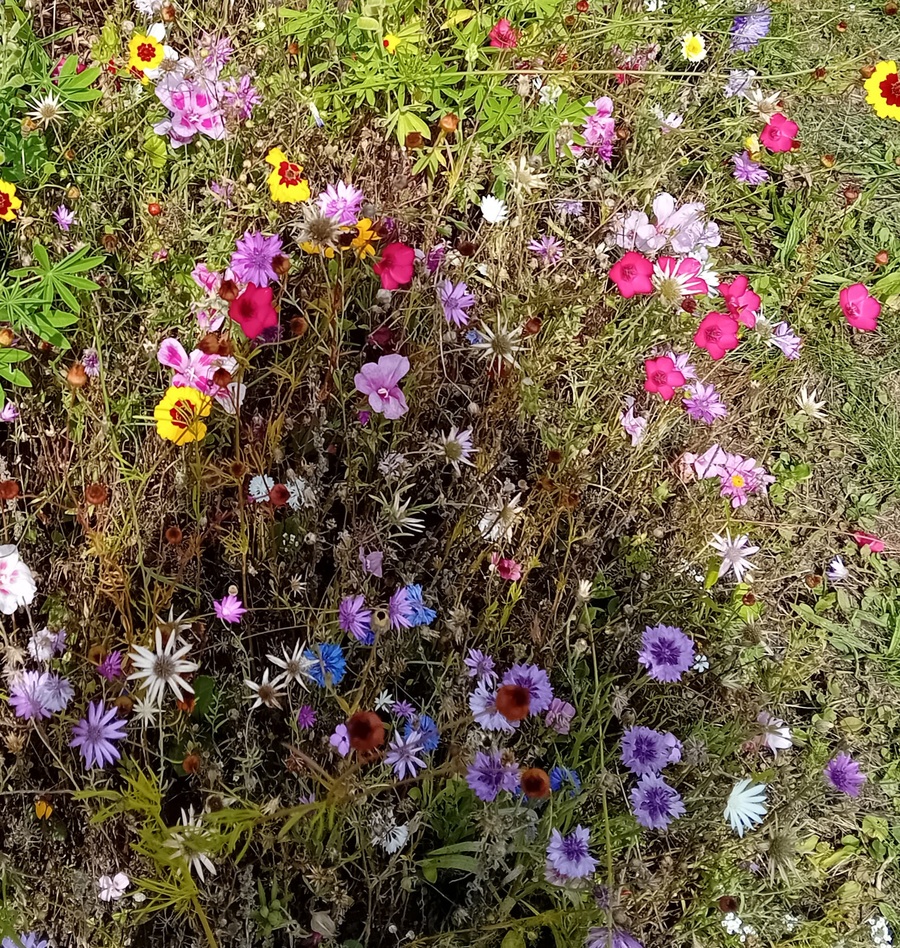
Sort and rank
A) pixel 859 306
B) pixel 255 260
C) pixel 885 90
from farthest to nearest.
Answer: pixel 885 90 → pixel 859 306 → pixel 255 260

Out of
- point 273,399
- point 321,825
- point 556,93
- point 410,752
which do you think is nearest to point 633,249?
point 556,93

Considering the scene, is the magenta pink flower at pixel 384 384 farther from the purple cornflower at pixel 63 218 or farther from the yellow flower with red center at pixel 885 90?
the yellow flower with red center at pixel 885 90

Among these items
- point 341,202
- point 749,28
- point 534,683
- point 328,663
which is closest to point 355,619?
point 328,663

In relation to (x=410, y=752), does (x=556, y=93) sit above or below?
above

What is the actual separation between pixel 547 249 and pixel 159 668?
1.33m

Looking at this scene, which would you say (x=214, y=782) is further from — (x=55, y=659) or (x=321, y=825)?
(x=55, y=659)

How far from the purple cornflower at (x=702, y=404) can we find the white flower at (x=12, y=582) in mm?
1494

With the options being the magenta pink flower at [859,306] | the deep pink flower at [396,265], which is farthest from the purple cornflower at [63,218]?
the magenta pink flower at [859,306]

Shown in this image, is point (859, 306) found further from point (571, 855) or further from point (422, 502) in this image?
point (571, 855)

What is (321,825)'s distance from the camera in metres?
1.16

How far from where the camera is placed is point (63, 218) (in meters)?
1.57

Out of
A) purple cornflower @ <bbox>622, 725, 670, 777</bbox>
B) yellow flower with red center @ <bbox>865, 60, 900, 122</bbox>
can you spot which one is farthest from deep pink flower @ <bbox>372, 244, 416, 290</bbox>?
yellow flower with red center @ <bbox>865, 60, 900, 122</bbox>

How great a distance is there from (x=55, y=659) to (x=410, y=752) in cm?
68

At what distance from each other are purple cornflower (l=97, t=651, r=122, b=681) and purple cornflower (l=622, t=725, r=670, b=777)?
966mm
